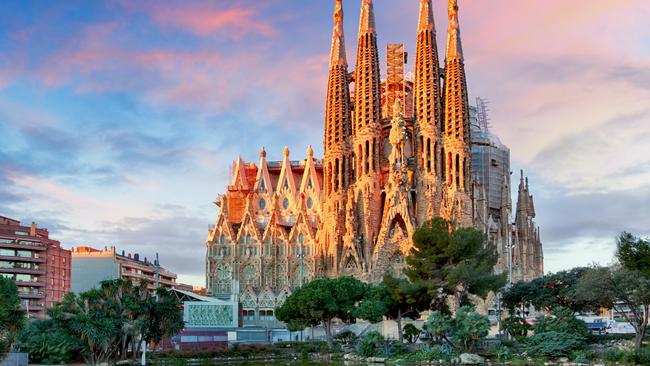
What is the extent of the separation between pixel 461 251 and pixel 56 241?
55.8m

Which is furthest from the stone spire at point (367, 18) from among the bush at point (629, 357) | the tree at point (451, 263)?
the bush at point (629, 357)

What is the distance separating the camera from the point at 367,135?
320 ft

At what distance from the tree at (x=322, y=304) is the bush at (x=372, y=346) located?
620cm

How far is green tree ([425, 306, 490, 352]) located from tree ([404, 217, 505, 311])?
5434 mm

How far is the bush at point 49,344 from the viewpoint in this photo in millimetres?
47438

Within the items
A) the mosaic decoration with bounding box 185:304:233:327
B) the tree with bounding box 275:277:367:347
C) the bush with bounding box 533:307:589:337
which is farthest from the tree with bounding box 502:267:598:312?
the mosaic decoration with bounding box 185:304:233:327

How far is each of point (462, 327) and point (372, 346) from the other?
269 inches

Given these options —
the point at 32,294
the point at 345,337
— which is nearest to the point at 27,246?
the point at 32,294

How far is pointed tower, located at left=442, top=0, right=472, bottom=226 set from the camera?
9375cm

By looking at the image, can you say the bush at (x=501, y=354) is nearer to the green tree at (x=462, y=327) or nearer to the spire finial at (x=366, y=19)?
the green tree at (x=462, y=327)

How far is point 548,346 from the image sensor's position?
52875 mm

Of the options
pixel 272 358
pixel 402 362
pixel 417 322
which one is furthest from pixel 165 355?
pixel 417 322

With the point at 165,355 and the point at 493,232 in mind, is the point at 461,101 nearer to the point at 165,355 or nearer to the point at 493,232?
the point at 493,232

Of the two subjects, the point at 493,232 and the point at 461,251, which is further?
the point at 493,232
